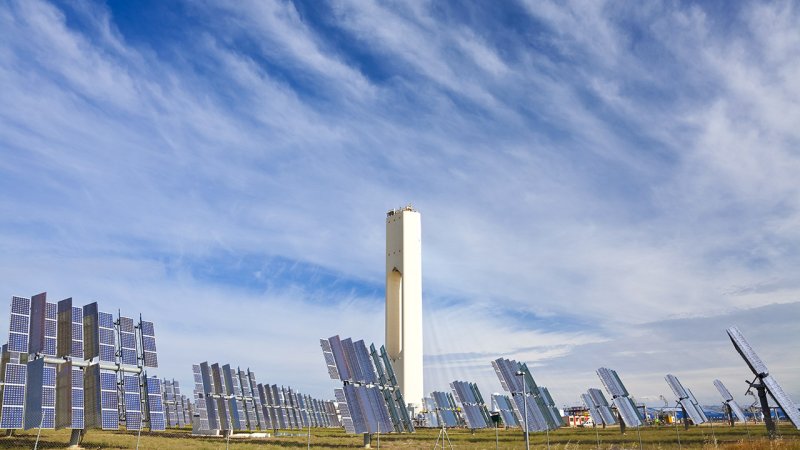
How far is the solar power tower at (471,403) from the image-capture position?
185 ft

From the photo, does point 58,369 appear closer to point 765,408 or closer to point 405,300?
point 765,408

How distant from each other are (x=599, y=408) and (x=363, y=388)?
35.3 meters

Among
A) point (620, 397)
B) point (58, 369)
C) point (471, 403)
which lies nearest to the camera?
point (58, 369)

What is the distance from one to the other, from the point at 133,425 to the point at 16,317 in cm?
792

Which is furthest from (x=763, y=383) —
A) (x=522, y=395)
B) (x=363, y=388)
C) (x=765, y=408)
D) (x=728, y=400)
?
(x=728, y=400)

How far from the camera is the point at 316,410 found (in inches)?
3858

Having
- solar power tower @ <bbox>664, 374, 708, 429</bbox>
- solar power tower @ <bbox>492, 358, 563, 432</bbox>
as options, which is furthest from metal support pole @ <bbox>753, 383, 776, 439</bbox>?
solar power tower @ <bbox>664, 374, 708, 429</bbox>

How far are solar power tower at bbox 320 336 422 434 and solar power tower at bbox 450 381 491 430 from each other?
1516 cm

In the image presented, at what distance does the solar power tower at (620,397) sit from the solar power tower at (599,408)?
3.80 meters

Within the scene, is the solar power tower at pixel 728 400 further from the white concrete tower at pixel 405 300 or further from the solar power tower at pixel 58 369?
the solar power tower at pixel 58 369

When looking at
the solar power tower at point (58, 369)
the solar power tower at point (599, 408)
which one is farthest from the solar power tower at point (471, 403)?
the solar power tower at point (58, 369)

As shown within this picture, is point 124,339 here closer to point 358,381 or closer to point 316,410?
point 358,381

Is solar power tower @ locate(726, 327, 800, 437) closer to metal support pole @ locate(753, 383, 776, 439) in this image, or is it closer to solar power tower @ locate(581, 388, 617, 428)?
metal support pole @ locate(753, 383, 776, 439)

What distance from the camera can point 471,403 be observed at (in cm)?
5906
